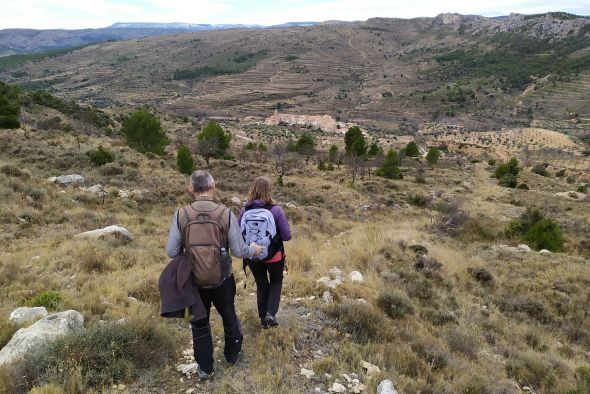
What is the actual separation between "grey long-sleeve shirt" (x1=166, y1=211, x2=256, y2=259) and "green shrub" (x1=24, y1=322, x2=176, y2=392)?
1.26 meters

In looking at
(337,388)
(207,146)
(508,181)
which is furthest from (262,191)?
(508,181)

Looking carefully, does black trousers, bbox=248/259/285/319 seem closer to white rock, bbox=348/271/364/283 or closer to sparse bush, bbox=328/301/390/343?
sparse bush, bbox=328/301/390/343

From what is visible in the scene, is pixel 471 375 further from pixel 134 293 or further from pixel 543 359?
pixel 134 293

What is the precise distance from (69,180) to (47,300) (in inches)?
439

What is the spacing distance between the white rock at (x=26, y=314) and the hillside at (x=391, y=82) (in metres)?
92.6

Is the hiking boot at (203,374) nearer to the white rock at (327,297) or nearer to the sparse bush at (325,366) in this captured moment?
the sparse bush at (325,366)

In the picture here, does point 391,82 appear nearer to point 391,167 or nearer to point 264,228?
point 391,167

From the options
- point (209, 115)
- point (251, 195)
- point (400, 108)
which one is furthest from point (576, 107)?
point (251, 195)

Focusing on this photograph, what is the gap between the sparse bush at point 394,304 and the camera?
6141 millimetres

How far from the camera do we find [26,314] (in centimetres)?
488

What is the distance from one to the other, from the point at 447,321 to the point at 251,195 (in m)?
4.30

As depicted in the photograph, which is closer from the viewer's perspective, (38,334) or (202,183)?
(202,183)

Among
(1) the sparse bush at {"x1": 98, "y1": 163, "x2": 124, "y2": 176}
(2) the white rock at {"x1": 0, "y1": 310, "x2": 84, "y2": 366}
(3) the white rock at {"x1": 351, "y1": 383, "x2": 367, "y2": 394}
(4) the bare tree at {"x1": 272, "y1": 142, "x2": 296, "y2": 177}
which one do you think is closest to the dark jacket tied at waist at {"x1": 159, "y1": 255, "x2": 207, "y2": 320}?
(2) the white rock at {"x1": 0, "y1": 310, "x2": 84, "y2": 366}

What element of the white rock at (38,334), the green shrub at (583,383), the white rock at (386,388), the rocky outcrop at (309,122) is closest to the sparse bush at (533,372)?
the green shrub at (583,383)
